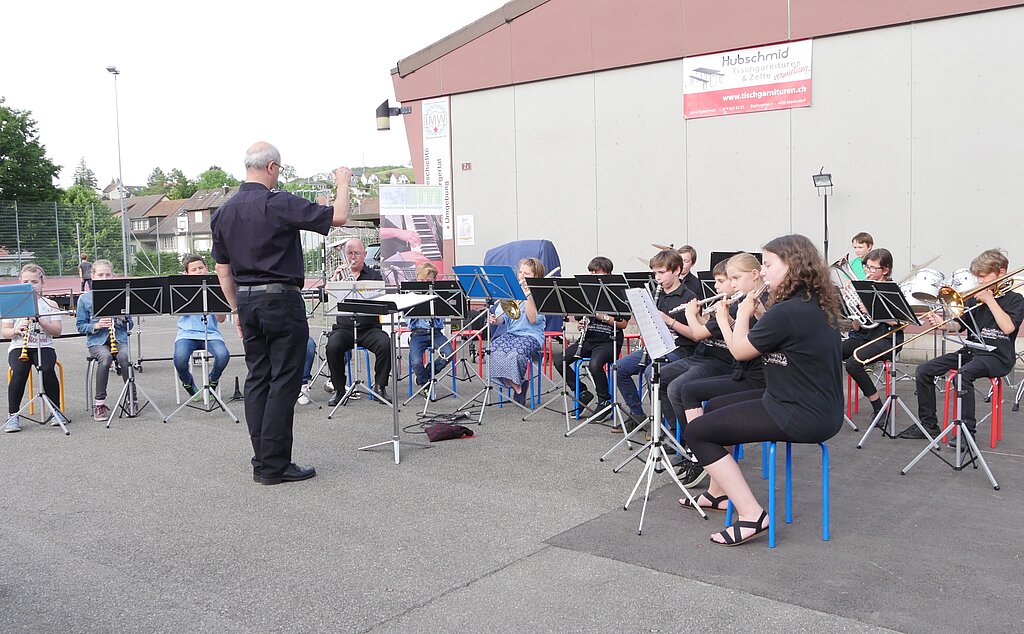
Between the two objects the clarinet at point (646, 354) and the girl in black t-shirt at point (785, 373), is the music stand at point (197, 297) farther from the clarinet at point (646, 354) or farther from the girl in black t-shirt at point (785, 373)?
the girl in black t-shirt at point (785, 373)

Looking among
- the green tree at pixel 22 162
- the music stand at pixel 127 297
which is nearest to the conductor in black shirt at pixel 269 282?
the music stand at pixel 127 297

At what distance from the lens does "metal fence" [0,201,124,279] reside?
86.2 feet

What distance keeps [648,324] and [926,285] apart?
332 centimetres

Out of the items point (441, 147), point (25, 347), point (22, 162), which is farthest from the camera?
point (22, 162)

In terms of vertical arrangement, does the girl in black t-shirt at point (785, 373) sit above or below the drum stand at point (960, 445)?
above

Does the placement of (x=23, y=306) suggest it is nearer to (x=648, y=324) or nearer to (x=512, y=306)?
(x=512, y=306)

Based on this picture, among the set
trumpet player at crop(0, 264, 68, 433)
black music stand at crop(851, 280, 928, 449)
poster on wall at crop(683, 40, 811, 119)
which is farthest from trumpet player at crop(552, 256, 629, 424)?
poster on wall at crop(683, 40, 811, 119)

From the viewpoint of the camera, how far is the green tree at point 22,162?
143ft

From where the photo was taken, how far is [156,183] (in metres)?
138

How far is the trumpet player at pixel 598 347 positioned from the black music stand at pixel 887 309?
1926 millimetres

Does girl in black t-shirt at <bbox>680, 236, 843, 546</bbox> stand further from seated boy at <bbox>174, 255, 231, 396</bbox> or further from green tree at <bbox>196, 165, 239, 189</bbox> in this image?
green tree at <bbox>196, 165, 239, 189</bbox>

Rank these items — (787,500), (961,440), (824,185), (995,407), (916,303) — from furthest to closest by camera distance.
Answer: (824,185), (916,303), (995,407), (961,440), (787,500)

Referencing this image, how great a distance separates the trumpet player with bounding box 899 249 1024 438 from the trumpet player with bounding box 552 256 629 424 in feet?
7.98

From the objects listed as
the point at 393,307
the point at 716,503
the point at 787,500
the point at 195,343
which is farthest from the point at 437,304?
the point at 787,500
